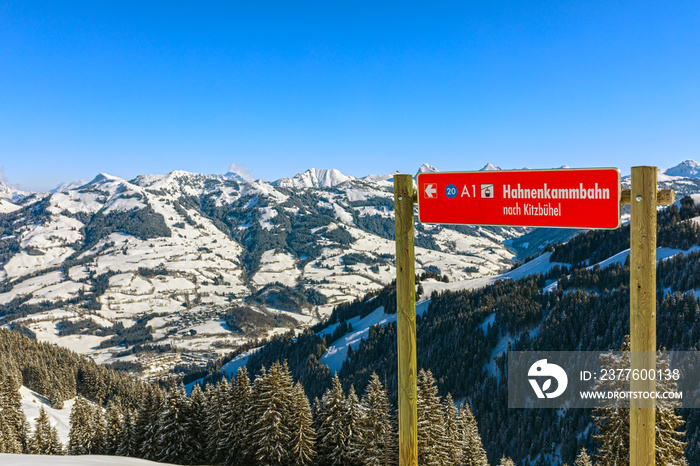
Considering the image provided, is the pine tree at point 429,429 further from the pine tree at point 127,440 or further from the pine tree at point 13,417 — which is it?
the pine tree at point 13,417

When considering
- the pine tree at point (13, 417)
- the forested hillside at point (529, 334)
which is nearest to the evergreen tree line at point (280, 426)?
the pine tree at point (13, 417)

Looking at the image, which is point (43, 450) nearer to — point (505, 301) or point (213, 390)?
point (213, 390)

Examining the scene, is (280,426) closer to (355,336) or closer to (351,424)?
(351,424)

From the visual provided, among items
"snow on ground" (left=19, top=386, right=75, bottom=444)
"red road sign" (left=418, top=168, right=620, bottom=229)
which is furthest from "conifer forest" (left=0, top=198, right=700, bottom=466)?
"red road sign" (left=418, top=168, right=620, bottom=229)

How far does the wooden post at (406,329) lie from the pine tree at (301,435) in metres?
29.7

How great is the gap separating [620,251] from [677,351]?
78.8 metres

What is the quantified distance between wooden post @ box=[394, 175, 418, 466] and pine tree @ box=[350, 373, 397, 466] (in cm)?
1966

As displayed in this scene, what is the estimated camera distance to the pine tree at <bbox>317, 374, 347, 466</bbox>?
112 feet

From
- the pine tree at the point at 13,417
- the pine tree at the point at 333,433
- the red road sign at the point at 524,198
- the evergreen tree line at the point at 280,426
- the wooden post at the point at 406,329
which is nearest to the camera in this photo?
the red road sign at the point at 524,198

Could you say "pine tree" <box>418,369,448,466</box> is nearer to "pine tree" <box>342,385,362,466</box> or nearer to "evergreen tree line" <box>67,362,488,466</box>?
"evergreen tree line" <box>67,362,488,466</box>

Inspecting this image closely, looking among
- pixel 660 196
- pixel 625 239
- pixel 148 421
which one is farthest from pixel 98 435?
pixel 625 239

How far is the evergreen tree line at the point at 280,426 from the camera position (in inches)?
1169

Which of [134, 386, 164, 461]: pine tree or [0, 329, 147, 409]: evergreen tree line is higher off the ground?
[134, 386, 164, 461]: pine tree

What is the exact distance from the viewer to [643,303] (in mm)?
5516
